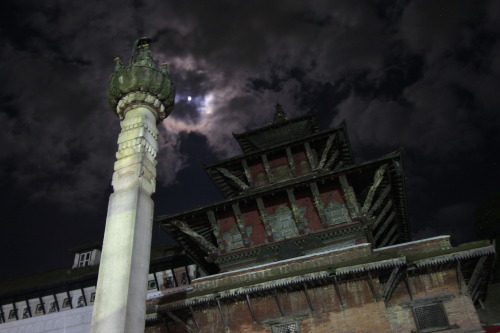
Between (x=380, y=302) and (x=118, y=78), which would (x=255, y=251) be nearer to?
(x=380, y=302)

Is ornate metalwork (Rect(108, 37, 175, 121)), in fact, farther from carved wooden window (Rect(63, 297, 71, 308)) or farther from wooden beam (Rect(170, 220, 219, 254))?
carved wooden window (Rect(63, 297, 71, 308))

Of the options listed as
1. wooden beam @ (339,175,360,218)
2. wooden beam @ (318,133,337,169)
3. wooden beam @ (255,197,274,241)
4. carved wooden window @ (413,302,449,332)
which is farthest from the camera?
wooden beam @ (318,133,337,169)

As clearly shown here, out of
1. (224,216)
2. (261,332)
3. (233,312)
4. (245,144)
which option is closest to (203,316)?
(233,312)

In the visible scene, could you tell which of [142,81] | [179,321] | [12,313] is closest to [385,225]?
[179,321]

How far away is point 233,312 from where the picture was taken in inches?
627

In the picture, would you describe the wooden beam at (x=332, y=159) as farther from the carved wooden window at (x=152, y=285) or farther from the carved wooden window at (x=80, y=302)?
the carved wooden window at (x=80, y=302)

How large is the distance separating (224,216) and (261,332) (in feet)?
23.1

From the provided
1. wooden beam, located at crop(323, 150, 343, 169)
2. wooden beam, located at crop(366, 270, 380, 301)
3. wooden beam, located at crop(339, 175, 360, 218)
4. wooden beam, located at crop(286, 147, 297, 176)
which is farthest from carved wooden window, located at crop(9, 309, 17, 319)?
wooden beam, located at crop(366, 270, 380, 301)

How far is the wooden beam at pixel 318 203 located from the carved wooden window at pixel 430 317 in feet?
18.9

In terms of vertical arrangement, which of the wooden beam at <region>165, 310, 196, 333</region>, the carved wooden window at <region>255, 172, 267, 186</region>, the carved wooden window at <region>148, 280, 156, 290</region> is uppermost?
the carved wooden window at <region>255, 172, 267, 186</region>

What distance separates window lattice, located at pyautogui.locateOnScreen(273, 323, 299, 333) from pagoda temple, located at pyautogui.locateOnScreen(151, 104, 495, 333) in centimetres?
4

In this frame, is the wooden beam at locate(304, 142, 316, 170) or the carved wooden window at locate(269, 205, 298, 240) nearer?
the carved wooden window at locate(269, 205, 298, 240)

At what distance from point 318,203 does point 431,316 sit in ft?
22.7

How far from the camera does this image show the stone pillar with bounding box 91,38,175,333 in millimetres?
5617
